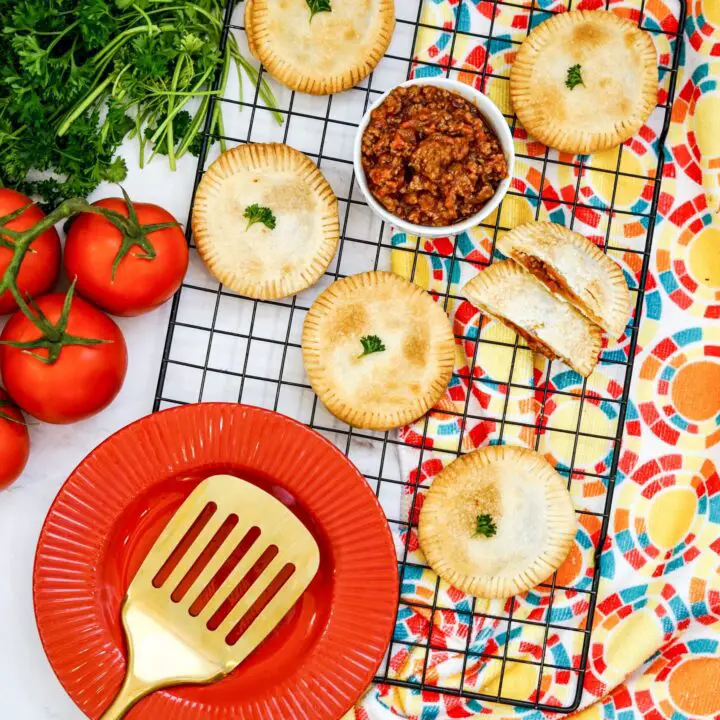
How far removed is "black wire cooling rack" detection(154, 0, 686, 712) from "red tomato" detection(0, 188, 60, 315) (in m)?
0.34

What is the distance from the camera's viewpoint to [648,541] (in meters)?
2.54

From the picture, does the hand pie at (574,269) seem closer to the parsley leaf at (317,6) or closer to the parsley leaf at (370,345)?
the parsley leaf at (370,345)

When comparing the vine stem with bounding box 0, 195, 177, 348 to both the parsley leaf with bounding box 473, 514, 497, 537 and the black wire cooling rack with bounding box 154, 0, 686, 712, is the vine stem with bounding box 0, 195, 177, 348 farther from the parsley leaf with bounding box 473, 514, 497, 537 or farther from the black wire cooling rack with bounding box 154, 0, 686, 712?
the parsley leaf with bounding box 473, 514, 497, 537

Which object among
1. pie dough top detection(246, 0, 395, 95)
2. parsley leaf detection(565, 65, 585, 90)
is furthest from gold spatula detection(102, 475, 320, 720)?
parsley leaf detection(565, 65, 585, 90)

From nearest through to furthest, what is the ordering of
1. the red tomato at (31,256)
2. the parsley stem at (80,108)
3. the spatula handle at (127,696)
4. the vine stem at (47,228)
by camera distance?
the vine stem at (47,228) → the spatula handle at (127,696) → the red tomato at (31,256) → the parsley stem at (80,108)

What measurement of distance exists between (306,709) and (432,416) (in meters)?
0.82

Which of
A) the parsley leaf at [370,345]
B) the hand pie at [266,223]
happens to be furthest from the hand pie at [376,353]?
the hand pie at [266,223]

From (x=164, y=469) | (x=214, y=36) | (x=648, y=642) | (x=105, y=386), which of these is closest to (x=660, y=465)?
→ (x=648, y=642)

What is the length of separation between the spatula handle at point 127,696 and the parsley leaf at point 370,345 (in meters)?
0.97

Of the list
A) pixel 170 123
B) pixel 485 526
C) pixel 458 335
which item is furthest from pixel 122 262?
pixel 485 526

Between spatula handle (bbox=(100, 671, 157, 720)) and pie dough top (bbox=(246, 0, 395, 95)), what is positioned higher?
pie dough top (bbox=(246, 0, 395, 95))

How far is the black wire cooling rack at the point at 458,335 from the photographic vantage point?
247cm

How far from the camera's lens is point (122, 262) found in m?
2.25

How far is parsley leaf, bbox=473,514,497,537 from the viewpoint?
2.39 m
